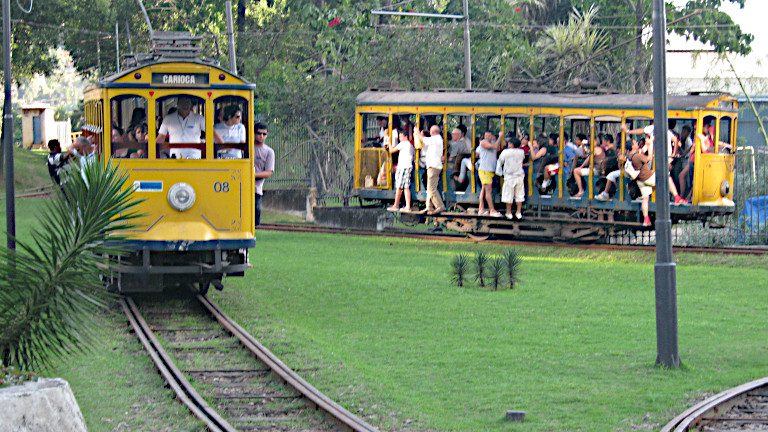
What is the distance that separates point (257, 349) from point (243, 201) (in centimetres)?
302

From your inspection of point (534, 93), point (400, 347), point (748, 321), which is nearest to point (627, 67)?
point (534, 93)

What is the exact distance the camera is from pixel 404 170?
22.1 meters

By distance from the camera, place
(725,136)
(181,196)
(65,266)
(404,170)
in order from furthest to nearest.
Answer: (404,170) < (725,136) < (181,196) < (65,266)

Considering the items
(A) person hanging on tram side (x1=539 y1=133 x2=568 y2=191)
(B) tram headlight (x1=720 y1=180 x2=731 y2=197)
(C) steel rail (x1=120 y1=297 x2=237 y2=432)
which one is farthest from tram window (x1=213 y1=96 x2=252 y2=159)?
(B) tram headlight (x1=720 y1=180 x2=731 y2=197)

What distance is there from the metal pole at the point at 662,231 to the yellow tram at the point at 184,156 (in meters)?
5.19

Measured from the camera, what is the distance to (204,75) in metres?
13.1

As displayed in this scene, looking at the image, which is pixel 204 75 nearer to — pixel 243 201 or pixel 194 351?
pixel 243 201

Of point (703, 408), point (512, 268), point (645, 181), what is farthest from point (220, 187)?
point (645, 181)

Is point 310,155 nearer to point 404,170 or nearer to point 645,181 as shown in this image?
point 404,170

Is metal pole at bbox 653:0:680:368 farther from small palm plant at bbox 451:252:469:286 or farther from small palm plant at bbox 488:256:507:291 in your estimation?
small palm plant at bbox 451:252:469:286

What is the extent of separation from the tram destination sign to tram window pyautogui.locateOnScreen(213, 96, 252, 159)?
35cm

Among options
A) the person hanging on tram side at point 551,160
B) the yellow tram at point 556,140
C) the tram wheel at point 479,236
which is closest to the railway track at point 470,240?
the tram wheel at point 479,236

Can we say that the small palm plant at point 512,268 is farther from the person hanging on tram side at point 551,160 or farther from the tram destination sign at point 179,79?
the tram destination sign at point 179,79

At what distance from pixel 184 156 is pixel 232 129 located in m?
0.70
